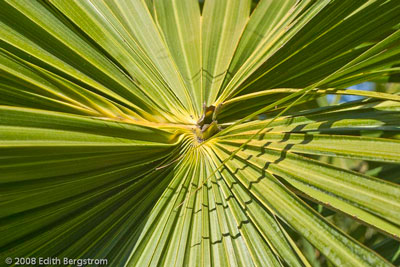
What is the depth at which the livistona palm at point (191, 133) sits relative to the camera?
28.8 inches

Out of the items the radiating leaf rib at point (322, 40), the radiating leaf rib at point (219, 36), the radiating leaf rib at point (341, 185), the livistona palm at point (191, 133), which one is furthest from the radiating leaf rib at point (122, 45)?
the radiating leaf rib at point (341, 185)

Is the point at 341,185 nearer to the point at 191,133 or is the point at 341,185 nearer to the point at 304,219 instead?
the point at 304,219

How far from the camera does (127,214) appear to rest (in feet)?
3.27

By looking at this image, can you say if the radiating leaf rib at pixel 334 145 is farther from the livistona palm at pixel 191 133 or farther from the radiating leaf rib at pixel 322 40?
the radiating leaf rib at pixel 322 40

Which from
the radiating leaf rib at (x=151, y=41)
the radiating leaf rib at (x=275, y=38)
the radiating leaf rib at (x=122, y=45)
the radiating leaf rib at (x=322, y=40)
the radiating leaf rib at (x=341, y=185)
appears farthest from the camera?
the radiating leaf rib at (x=151, y=41)

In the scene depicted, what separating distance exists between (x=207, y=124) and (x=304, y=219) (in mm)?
441

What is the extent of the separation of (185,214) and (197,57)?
58 centimetres

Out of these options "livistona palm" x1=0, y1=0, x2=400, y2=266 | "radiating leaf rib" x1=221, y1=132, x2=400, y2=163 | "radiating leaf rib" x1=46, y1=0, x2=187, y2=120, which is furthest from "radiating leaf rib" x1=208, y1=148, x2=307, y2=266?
"radiating leaf rib" x1=46, y1=0, x2=187, y2=120

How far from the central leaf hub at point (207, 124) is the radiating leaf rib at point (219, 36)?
10 centimetres

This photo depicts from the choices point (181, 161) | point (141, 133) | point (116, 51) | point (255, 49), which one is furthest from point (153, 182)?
point (255, 49)

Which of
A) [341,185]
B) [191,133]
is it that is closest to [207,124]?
[191,133]

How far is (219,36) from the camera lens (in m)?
1.20

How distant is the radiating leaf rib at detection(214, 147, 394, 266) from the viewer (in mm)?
697

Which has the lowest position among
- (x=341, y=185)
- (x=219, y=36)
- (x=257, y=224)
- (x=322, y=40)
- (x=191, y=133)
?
(x=257, y=224)
